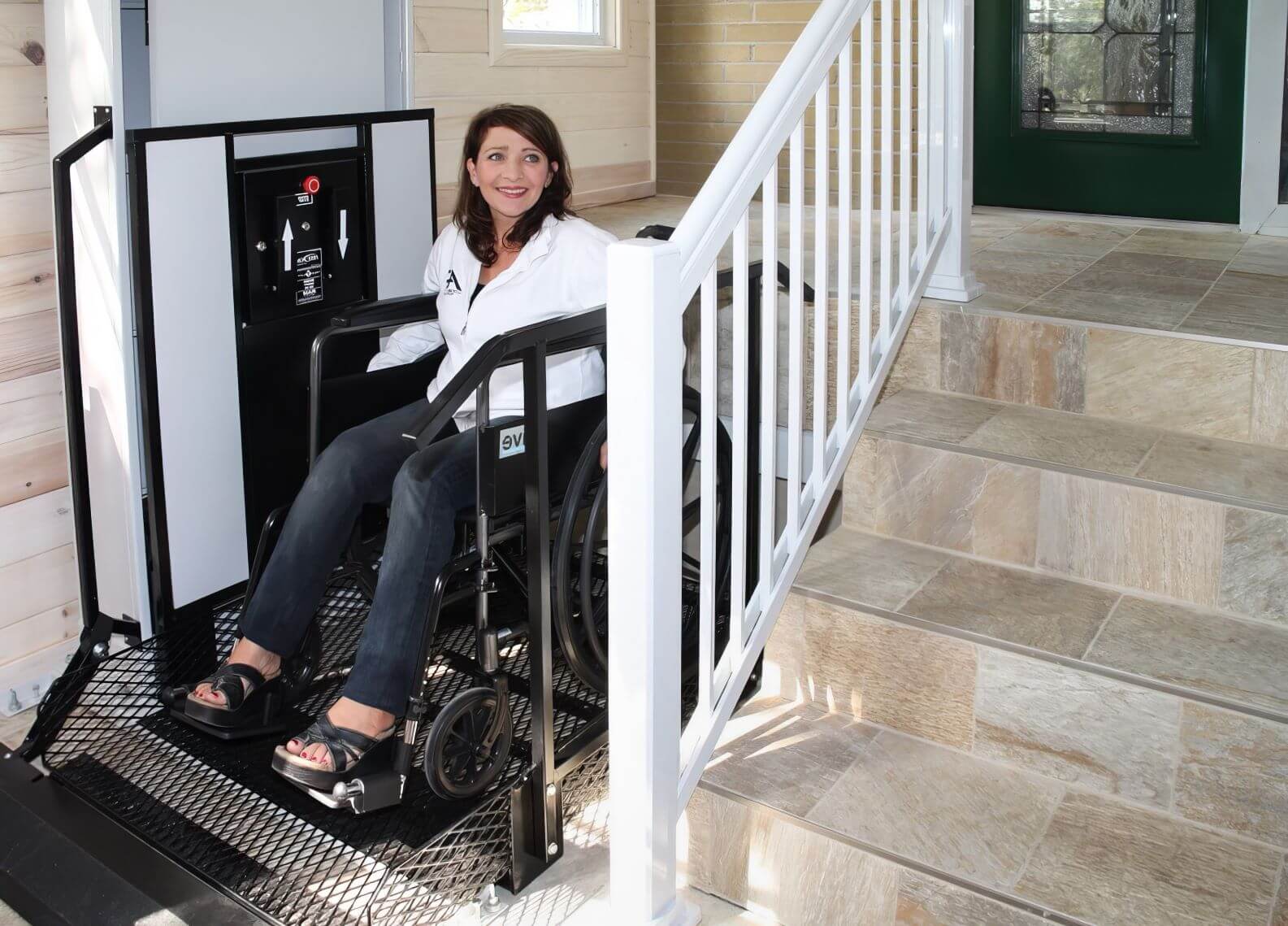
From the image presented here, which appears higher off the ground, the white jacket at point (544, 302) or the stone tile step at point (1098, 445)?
the white jacket at point (544, 302)

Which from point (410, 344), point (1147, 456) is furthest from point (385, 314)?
point (1147, 456)

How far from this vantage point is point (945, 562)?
223 cm

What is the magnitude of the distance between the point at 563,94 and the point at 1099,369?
7.75ft

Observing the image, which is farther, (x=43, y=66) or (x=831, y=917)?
(x=43, y=66)

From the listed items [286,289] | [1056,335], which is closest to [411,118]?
[286,289]

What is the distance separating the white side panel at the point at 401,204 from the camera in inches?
110

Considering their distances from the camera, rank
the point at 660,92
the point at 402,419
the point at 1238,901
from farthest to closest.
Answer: the point at 660,92
the point at 402,419
the point at 1238,901

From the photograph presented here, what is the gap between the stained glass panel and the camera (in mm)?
3498

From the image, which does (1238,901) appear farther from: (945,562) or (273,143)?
(273,143)

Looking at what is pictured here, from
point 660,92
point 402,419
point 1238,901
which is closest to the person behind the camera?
point 1238,901

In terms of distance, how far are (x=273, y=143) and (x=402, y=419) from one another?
75cm

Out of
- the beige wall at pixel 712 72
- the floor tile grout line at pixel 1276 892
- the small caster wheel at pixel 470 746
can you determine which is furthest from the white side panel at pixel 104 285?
the beige wall at pixel 712 72

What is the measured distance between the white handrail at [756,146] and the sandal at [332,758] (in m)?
0.93

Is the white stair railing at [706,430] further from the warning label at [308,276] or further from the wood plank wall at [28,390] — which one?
the wood plank wall at [28,390]
